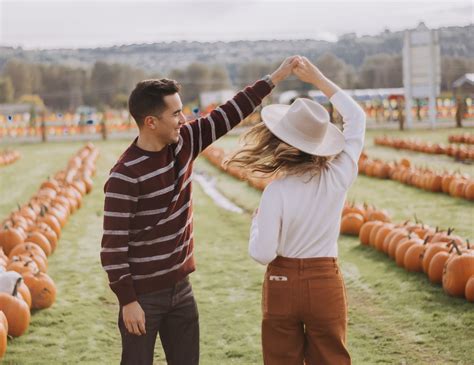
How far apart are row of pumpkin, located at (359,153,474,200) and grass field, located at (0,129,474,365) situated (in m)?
0.78

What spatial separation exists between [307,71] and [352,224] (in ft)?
21.3

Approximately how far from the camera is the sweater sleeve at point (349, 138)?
356 centimetres

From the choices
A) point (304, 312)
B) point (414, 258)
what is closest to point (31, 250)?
point (414, 258)

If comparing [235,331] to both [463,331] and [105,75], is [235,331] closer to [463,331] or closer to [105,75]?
[463,331]

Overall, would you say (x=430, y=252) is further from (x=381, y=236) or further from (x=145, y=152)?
(x=145, y=152)

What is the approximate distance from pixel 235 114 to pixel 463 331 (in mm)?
2837

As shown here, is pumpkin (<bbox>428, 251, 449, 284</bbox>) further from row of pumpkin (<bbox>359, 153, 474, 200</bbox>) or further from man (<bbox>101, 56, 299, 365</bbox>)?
row of pumpkin (<bbox>359, 153, 474, 200</bbox>)

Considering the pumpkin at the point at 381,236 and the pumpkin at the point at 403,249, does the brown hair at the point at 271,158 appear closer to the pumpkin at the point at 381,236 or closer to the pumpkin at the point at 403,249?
the pumpkin at the point at 403,249

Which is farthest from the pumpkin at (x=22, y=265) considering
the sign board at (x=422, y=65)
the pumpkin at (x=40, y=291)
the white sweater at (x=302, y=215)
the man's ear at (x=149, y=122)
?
the sign board at (x=422, y=65)

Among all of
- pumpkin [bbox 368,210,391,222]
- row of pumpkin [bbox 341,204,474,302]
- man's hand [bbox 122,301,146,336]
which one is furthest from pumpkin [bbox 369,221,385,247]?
man's hand [bbox 122,301,146,336]

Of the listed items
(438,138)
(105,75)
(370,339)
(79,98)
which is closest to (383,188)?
(370,339)

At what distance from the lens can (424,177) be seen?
14.5 meters

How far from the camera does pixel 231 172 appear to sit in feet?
62.8

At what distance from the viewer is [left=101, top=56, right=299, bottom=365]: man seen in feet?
11.8
